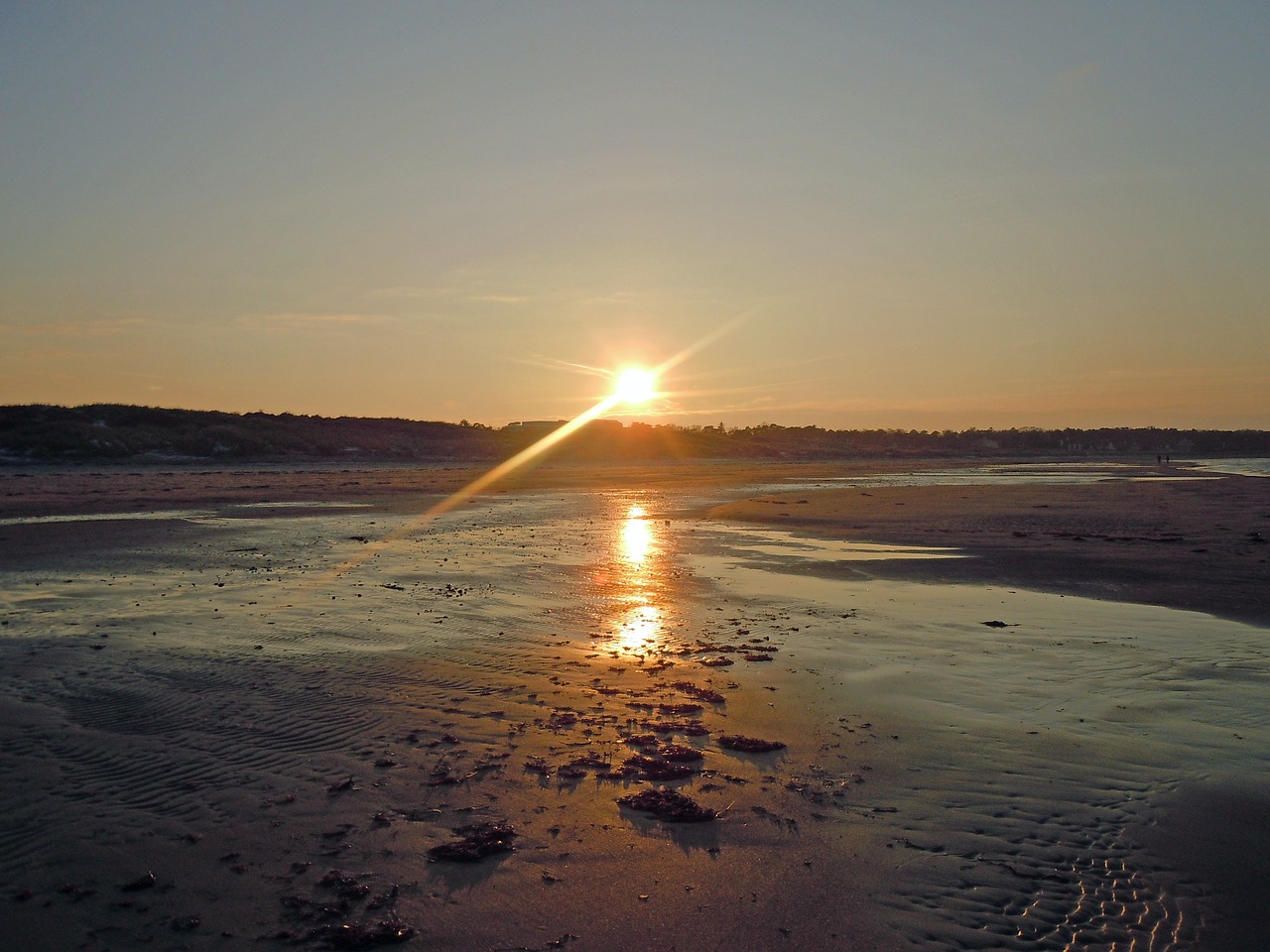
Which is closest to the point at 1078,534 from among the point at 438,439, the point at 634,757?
the point at 634,757

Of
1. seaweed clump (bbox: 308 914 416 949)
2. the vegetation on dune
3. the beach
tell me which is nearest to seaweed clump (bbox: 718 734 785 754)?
the beach

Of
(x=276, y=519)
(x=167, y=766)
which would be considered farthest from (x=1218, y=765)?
(x=276, y=519)

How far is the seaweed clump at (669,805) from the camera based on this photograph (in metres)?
6.10

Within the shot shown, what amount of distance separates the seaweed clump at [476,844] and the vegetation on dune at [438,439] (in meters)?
71.7

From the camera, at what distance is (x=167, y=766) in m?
7.09

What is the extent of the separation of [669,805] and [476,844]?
4.77 feet

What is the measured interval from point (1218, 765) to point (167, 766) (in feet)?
29.1

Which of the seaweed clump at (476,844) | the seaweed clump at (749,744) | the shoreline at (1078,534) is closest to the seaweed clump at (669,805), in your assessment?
the seaweed clump at (476,844)

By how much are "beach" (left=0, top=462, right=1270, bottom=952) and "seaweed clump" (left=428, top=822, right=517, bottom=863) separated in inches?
1.4

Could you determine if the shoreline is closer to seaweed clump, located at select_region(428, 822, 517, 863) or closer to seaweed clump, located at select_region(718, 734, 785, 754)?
seaweed clump, located at select_region(718, 734, 785, 754)

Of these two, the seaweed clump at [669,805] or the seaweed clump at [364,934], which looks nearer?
the seaweed clump at [364,934]

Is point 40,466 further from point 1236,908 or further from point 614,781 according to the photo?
point 1236,908

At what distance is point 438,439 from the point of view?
334 ft

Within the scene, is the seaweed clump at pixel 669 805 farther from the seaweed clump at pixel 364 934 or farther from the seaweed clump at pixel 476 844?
the seaweed clump at pixel 364 934
